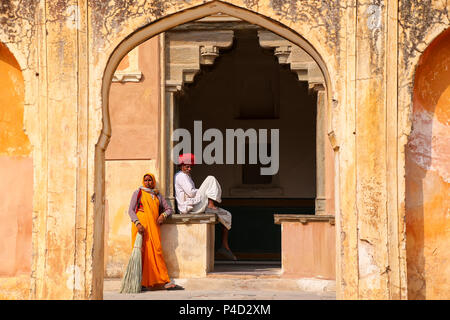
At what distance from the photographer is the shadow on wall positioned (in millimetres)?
7262

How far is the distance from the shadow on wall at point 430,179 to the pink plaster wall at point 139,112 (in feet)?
14.6

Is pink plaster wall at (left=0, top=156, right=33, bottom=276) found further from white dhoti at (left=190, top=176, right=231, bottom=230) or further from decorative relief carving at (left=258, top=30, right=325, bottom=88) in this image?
decorative relief carving at (left=258, top=30, right=325, bottom=88)

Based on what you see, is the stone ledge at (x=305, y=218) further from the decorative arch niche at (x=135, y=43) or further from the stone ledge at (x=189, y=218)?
the decorative arch niche at (x=135, y=43)

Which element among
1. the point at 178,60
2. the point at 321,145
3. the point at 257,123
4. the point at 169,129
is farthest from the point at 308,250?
the point at 257,123

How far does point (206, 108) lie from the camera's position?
15.3 metres

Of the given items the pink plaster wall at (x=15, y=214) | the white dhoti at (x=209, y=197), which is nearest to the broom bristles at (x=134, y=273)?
the white dhoti at (x=209, y=197)

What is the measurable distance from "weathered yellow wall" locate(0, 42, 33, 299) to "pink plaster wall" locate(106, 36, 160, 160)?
3.39 meters

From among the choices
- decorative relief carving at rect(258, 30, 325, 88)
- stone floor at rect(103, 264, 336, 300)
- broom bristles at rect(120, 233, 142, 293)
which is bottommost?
stone floor at rect(103, 264, 336, 300)

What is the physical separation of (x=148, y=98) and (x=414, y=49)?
4702 millimetres

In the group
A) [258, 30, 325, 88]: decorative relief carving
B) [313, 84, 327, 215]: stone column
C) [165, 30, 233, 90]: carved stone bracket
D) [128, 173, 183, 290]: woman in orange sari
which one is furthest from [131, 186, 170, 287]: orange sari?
[258, 30, 325, 88]: decorative relief carving

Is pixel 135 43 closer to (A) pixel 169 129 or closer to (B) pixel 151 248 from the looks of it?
(B) pixel 151 248

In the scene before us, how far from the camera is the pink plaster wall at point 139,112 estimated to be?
11.1 metres

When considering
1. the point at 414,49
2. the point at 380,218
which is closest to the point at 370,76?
the point at 414,49

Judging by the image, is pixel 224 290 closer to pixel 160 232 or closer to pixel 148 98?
pixel 160 232
